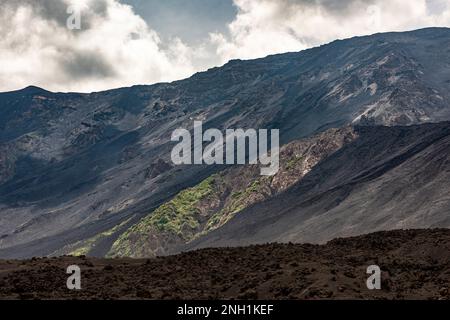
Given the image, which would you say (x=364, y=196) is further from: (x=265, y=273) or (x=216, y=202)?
(x=265, y=273)

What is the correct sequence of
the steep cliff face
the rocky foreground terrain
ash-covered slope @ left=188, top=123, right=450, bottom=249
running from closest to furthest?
the rocky foreground terrain < ash-covered slope @ left=188, top=123, right=450, bottom=249 < the steep cliff face

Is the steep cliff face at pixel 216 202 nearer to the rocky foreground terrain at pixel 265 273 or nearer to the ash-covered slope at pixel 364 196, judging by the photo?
the ash-covered slope at pixel 364 196

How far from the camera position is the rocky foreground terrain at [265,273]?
24.5 metres

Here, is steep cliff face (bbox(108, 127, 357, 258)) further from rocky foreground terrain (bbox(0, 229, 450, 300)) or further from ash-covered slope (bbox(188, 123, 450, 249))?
rocky foreground terrain (bbox(0, 229, 450, 300))

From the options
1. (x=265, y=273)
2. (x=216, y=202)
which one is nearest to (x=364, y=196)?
(x=216, y=202)

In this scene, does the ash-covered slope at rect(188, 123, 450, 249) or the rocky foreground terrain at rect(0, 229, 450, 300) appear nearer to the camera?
the rocky foreground terrain at rect(0, 229, 450, 300)

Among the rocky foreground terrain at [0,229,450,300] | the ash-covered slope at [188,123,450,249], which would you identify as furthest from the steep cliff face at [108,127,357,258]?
the rocky foreground terrain at [0,229,450,300]

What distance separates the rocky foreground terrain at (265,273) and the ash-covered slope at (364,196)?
38.6 meters

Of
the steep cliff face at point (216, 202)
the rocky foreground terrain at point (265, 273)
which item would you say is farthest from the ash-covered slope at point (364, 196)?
the rocky foreground terrain at point (265, 273)

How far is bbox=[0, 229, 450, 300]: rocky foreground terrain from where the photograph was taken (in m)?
24.5

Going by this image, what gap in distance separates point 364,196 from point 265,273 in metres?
67.2

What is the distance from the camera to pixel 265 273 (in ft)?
90.3

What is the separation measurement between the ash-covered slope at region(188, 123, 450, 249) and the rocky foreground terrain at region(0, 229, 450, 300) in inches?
1519
